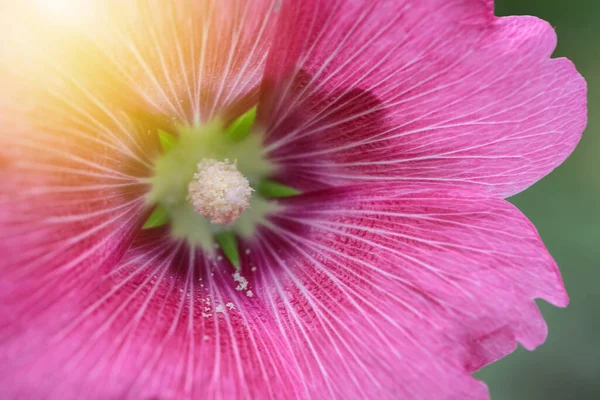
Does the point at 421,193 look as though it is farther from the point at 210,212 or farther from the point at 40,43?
the point at 40,43

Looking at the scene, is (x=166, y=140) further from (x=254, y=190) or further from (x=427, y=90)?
(x=427, y=90)

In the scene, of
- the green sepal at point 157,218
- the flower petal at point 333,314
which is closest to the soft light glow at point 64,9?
the flower petal at point 333,314

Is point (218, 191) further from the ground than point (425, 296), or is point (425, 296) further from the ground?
point (218, 191)

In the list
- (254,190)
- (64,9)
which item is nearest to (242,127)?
(254,190)

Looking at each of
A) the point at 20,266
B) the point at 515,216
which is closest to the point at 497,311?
the point at 515,216

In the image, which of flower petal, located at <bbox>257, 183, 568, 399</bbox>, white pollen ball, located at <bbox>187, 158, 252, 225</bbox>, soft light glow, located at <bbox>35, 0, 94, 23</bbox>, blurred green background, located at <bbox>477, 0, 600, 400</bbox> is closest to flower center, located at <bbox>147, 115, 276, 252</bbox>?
white pollen ball, located at <bbox>187, 158, 252, 225</bbox>

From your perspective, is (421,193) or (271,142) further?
(271,142)

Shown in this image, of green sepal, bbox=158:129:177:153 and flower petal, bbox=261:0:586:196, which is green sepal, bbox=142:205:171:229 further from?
flower petal, bbox=261:0:586:196
